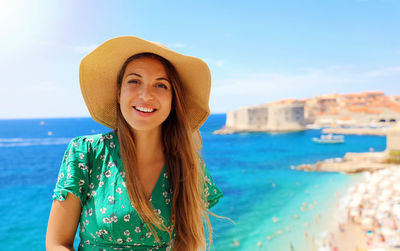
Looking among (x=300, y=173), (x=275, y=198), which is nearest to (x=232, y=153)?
(x=300, y=173)

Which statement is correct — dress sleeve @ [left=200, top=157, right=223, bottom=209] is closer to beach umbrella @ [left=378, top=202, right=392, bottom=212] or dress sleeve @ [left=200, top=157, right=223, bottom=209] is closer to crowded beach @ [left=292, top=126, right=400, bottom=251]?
crowded beach @ [left=292, top=126, right=400, bottom=251]

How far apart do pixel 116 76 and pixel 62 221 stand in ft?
1.74

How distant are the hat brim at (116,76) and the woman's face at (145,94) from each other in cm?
5

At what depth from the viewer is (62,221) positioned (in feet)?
3.11

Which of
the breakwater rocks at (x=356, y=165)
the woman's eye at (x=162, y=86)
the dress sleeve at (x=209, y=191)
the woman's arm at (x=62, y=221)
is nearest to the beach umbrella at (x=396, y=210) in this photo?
the breakwater rocks at (x=356, y=165)

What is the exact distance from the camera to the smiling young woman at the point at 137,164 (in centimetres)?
96

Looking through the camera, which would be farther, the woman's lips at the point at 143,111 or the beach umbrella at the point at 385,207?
the beach umbrella at the point at 385,207

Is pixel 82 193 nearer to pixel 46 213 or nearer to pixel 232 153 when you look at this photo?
pixel 46 213

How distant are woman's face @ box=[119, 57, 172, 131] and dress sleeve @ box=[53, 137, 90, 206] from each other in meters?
0.17

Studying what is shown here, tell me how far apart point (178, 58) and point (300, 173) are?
19.2 meters

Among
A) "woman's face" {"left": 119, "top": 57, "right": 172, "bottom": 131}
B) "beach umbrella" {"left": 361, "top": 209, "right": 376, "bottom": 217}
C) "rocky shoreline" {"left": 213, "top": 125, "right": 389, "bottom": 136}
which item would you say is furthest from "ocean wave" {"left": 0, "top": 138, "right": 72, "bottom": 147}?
"woman's face" {"left": 119, "top": 57, "right": 172, "bottom": 131}

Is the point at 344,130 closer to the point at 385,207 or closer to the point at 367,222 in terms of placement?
the point at 385,207

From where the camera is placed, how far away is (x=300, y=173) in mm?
19109

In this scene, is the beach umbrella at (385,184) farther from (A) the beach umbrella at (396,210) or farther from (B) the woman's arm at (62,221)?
(B) the woman's arm at (62,221)
